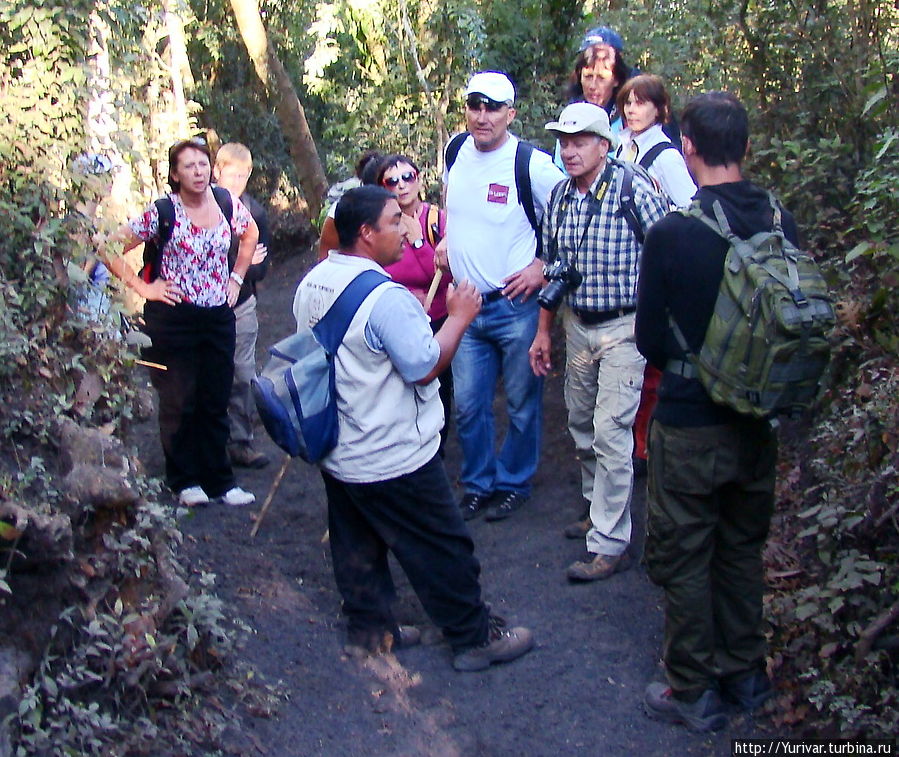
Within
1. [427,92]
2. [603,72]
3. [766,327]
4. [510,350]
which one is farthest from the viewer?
[427,92]

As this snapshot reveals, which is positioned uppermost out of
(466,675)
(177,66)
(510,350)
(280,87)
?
(177,66)

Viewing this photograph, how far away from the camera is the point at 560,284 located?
16.3ft

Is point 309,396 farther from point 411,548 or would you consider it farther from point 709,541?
point 709,541

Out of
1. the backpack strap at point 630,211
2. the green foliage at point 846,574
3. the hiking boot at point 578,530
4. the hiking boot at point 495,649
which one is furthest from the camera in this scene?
the hiking boot at point 578,530

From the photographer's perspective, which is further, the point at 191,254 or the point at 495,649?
the point at 191,254

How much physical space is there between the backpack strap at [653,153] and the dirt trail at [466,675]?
1945 mm

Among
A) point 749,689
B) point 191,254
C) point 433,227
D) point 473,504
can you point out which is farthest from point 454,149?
point 749,689

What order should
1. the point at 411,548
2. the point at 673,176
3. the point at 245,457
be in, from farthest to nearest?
the point at 245,457
the point at 673,176
the point at 411,548

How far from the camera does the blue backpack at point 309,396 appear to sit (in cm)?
399

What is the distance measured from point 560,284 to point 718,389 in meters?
1.66

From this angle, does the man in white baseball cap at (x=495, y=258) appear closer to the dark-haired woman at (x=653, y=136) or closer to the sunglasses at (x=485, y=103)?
the sunglasses at (x=485, y=103)

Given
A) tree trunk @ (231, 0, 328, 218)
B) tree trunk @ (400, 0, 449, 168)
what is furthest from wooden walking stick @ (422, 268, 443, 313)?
Answer: tree trunk @ (231, 0, 328, 218)

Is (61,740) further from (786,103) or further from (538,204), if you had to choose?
(786,103)

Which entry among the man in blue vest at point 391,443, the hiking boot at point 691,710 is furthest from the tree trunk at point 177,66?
the hiking boot at point 691,710
